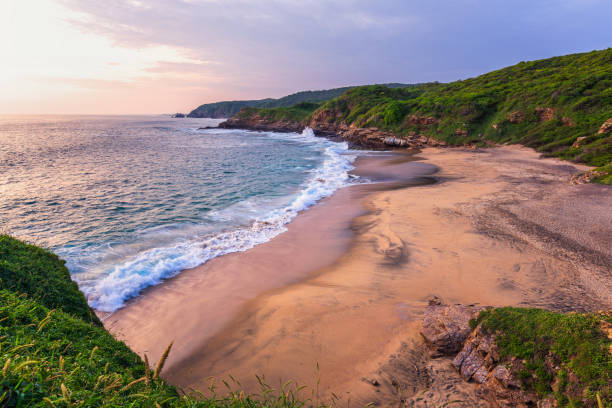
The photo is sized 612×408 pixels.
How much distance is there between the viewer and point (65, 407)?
1718 millimetres

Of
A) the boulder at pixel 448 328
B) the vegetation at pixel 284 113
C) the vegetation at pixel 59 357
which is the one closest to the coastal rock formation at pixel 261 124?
the vegetation at pixel 284 113

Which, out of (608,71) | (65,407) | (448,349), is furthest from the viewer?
(608,71)

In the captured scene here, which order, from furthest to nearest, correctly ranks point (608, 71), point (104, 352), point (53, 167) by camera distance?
point (608, 71) → point (53, 167) → point (104, 352)

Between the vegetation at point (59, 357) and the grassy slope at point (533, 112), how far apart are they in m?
22.9

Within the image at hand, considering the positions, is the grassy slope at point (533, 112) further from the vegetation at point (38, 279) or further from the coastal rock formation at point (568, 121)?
the vegetation at point (38, 279)

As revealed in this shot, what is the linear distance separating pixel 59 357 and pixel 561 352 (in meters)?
6.01

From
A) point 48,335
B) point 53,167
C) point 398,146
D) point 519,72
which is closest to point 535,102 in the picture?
point 398,146

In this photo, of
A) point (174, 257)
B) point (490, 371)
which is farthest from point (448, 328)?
point (174, 257)

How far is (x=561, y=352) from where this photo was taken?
3604 mm

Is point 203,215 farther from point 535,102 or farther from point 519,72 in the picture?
point 519,72

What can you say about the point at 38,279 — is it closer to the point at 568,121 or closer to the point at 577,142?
the point at 577,142

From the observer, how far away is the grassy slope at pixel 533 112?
26203mm

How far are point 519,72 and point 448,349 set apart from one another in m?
67.9

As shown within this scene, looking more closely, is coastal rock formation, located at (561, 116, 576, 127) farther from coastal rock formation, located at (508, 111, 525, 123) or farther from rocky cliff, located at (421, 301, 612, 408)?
rocky cliff, located at (421, 301, 612, 408)
